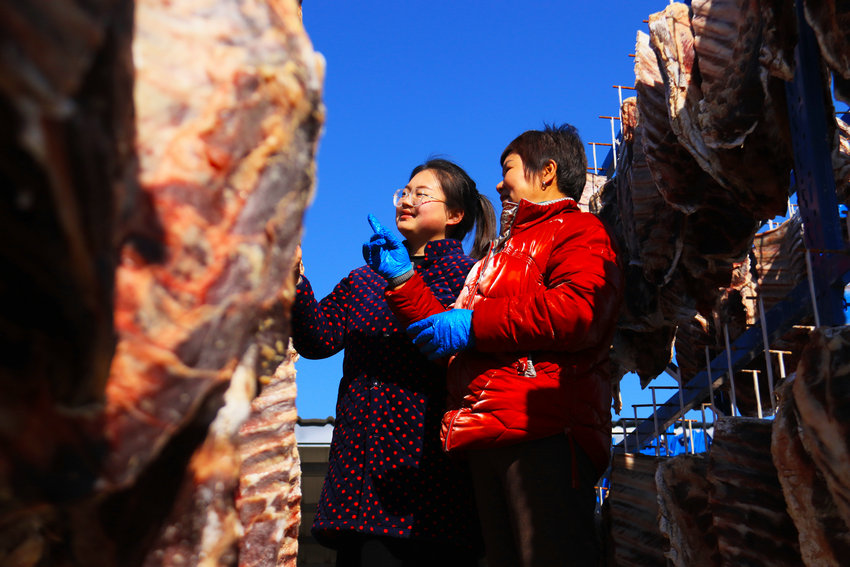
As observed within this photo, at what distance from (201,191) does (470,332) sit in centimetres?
160

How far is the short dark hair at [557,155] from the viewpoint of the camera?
105 inches

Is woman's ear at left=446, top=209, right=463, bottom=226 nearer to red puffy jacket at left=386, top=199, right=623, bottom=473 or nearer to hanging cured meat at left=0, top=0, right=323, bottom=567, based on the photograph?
red puffy jacket at left=386, top=199, right=623, bottom=473

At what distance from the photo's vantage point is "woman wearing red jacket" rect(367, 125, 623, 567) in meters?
2.03

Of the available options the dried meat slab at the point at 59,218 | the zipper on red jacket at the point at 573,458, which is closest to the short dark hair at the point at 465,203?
the zipper on red jacket at the point at 573,458

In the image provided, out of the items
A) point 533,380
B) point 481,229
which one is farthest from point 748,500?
point 481,229

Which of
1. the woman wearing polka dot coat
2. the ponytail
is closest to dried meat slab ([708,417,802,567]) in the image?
the woman wearing polka dot coat

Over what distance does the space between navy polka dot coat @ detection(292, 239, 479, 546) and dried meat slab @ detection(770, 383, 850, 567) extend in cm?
84

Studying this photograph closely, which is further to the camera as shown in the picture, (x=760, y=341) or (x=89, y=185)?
(x=760, y=341)

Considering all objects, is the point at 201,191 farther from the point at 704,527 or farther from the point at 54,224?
the point at 704,527

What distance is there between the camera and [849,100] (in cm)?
191

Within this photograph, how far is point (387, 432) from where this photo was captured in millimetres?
2336

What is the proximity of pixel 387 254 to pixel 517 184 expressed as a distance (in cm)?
60

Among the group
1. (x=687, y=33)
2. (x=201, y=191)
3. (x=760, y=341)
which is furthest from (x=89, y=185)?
(x=760, y=341)

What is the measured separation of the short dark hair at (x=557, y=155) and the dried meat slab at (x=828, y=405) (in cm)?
94
